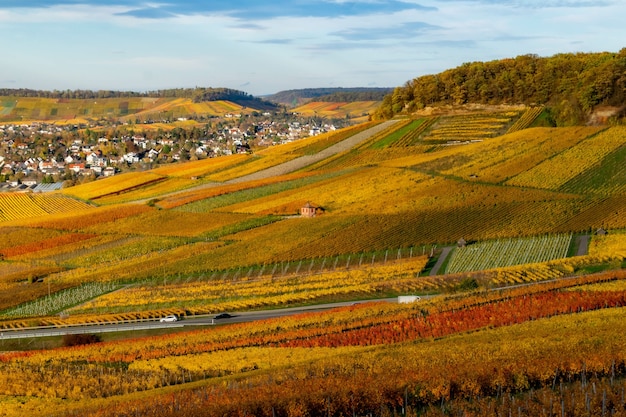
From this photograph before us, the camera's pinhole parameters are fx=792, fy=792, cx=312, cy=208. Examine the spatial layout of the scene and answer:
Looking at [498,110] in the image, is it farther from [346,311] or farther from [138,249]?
[346,311]

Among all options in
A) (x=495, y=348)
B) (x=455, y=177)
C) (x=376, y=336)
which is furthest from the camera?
(x=455, y=177)

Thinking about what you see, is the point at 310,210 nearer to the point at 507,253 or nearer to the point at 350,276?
the point at 350,276

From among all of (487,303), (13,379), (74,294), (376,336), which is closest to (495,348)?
(376,336)

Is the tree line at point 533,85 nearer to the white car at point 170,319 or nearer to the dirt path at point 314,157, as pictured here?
the dirt path at point 314,157

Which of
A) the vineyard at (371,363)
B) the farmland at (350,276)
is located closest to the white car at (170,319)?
the farmland at (350,276)

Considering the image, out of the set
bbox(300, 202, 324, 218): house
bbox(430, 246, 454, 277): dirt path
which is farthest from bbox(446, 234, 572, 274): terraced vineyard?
bbox(300, 202, 324, 218): house

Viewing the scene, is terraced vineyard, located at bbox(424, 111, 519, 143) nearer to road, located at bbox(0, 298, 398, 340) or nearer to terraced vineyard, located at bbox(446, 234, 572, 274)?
terraced vineyard, located at bbox(446, 234, 572, 274)

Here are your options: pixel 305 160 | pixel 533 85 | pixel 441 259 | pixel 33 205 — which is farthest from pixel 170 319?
pixel 533 85
